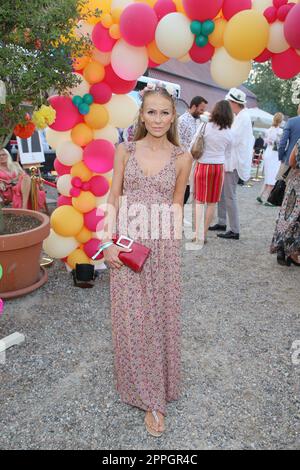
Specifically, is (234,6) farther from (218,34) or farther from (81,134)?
(81,134)

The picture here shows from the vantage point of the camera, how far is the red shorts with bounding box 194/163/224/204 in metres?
4.70

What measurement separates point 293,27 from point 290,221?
218 centimetres

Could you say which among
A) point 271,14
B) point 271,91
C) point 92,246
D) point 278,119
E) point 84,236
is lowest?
point 92,246

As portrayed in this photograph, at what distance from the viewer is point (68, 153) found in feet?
11.2

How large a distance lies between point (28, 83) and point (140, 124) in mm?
1296

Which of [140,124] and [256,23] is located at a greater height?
[256,23]

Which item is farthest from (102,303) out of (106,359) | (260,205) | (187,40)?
(260,205)

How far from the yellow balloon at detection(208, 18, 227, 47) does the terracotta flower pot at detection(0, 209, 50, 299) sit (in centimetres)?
205

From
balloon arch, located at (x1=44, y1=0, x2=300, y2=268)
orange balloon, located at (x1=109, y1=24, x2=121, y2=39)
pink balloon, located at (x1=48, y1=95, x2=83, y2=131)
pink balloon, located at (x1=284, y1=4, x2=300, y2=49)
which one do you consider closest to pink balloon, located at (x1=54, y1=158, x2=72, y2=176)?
balloon arch, located at (x1=44, y1=0, x2=300, y2=268)

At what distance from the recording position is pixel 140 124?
1.96 meters

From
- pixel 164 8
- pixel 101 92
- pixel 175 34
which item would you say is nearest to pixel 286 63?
pixel 175 34

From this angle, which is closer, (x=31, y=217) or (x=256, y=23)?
(x=256, y=23)

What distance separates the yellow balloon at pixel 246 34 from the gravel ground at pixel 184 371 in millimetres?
2111

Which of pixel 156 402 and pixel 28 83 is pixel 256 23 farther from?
pixel 156 402
